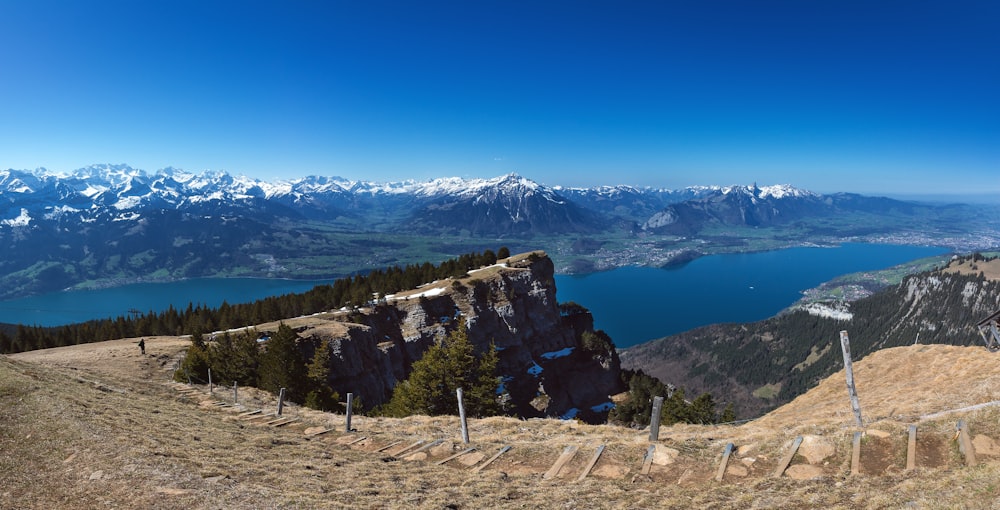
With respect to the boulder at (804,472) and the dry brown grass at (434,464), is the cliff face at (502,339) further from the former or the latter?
the boulder at (804,472)

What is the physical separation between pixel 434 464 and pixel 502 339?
8736 cm

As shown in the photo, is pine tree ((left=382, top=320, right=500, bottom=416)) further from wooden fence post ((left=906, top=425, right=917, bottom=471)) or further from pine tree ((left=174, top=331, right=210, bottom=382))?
wooden fence post ((left=906, top=425, right=917, bottom=471))

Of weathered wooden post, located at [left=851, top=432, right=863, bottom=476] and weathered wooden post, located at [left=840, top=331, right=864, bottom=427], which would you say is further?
weathered wooden post, located at [left=840, top=331, right=864, bottom=427]

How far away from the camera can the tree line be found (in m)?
87.7

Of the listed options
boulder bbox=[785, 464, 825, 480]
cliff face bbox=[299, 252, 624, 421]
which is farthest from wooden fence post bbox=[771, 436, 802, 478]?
cliff face bbox=[299, 252, 624, 421]

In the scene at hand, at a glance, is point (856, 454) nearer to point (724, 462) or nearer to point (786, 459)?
point (786, 459)

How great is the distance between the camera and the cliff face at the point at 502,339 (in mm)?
75688

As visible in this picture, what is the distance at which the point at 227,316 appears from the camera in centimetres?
9550

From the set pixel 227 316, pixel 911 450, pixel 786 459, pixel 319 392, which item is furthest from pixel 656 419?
pixel 227 316

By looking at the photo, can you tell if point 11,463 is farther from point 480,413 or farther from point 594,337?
point 594,337

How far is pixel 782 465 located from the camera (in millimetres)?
12773

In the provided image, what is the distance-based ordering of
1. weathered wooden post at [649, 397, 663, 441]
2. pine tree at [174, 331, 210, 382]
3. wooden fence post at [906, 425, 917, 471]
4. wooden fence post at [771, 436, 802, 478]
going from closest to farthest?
wooden fence post at [906, 425, 917, 471] → wooden fence post at [771, 436, 802, 478] → weathered wooden post at [649, 397, 663, 441] → pine tree at [174, 331, 210, 382]

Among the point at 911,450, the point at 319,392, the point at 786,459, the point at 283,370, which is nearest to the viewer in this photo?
the point at 911,450

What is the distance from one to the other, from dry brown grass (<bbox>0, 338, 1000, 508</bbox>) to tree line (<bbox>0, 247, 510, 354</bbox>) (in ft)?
227
